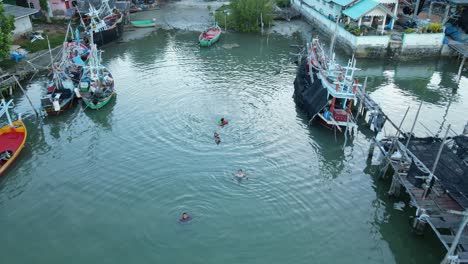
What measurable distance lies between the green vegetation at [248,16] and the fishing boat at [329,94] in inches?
992

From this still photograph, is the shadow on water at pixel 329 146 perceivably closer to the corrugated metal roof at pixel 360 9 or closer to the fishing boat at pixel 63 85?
the fishing boat at pixel 63 85

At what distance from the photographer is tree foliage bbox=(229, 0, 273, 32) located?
55.8 metres

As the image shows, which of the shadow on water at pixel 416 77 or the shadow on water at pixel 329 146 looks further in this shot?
the shadow on water at pixel 416 77

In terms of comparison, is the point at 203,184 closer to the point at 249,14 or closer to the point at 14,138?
the point at 14,138

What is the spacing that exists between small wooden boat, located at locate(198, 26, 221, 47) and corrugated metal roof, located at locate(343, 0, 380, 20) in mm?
18671

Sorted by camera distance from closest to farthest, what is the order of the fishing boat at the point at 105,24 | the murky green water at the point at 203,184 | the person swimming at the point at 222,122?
the murky green water at the point at 203,184 < the person swimming at the point at 222,122 < the fishing boat at the point at 105,24

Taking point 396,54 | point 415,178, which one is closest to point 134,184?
point 415,178

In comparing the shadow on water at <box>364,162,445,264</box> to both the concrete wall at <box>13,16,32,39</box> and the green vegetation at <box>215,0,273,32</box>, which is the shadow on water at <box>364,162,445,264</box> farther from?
the concrete wall at <box>13,16,32,39</box>

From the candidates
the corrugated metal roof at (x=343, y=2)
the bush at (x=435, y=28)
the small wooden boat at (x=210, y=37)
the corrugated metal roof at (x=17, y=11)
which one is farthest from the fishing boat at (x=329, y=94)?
the corrugated metal roof at (x=17, y=11)

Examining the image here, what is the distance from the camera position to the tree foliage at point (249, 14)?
5581cm

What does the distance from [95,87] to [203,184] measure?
1757 centimetres

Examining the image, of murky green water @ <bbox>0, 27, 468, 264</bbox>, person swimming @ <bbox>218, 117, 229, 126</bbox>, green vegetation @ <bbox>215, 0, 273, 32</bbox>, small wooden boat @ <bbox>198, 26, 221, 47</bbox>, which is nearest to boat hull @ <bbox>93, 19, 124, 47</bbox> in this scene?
small wooden boat @ <bbox>198, 26, 221, 47</bbox>

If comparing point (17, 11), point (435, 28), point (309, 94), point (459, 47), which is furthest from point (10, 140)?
point (459, 47)

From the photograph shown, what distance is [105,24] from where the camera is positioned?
52.1m
